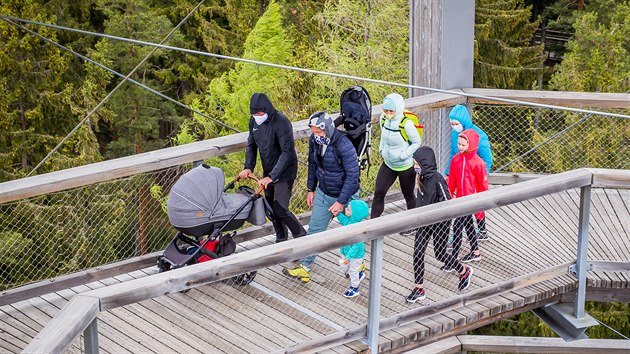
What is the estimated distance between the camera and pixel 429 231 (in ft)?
21.2

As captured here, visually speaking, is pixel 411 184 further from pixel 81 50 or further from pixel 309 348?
pixel 81 50

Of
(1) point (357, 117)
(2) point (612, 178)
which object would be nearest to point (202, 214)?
(1) point (357, 117)

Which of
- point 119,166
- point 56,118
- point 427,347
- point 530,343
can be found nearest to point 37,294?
point 119,166

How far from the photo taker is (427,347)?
6484 mm

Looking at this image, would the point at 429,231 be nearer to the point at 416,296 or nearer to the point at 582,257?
the point at 416,296

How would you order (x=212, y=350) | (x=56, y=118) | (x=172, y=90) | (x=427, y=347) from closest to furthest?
(x=212, y=350)
(x=427, y=347)
(x=56, y=118)
(x=172, y=90)

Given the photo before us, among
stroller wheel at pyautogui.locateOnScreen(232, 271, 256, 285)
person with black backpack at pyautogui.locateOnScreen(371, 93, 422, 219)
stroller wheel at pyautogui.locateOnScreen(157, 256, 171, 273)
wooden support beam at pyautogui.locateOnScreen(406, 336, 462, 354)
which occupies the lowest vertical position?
wooden support beam at pyautogui.locateOnScreen(406, 336, 462, 354)

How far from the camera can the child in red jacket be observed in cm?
690

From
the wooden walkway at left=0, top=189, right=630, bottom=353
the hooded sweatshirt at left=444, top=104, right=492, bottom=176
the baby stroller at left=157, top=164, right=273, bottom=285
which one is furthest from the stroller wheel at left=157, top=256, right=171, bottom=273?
the hooded sweatshirt at left=444, top=104, right=492, bottom=176

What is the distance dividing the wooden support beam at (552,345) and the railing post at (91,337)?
11.5ft

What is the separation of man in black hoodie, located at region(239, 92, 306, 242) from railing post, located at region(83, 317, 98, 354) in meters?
2.51

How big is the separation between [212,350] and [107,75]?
30.6m

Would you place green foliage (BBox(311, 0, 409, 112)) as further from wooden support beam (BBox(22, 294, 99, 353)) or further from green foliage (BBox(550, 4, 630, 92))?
wooden support beam (BBox(22, 294, 99, 353))

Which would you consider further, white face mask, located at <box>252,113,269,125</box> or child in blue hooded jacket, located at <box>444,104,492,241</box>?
child in blue hooded jacket, located at <box>444,104,492,241</box>
